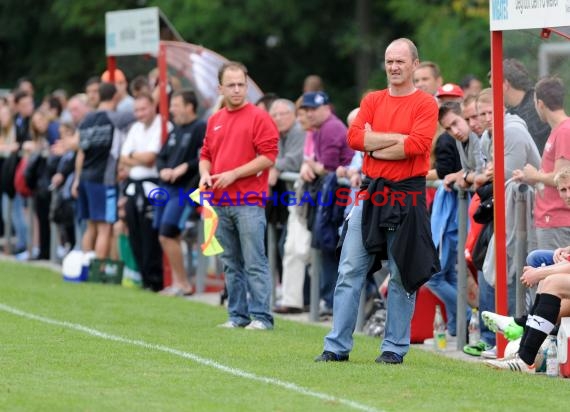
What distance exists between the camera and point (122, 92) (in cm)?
1880

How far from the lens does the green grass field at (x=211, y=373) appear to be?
895cm

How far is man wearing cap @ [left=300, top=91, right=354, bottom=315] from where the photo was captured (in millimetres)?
14602

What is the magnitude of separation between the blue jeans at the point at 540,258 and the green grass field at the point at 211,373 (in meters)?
0.84

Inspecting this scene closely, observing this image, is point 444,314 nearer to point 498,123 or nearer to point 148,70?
point 498,123

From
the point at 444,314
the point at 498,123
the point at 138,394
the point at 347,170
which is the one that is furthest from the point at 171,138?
→ the point at 138,394

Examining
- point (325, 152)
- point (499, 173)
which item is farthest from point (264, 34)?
point (499, 173)

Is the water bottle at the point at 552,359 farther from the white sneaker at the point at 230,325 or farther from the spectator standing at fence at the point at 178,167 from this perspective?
the spectator standing at fence at the point at 178,167

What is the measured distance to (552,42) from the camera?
440 inches

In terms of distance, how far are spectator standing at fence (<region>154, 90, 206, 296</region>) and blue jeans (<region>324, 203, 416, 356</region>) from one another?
18.4 feet

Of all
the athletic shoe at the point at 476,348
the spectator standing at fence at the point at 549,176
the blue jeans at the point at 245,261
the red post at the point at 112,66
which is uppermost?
the red post at the point at 112,66

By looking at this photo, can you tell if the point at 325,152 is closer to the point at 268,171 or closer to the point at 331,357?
the point at 268,171

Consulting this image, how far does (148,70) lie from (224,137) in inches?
231

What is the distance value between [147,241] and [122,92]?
2.48 meters

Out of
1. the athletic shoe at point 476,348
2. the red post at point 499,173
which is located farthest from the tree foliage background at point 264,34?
the red post at point 499,173
